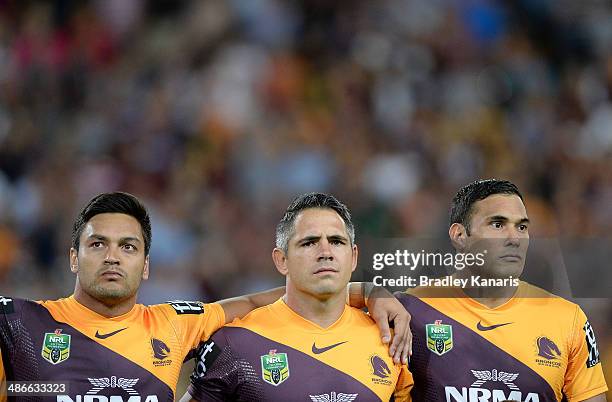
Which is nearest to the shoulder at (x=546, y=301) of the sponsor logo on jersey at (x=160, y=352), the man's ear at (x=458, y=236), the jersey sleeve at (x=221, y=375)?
the man's ear at (x=458, y=236)

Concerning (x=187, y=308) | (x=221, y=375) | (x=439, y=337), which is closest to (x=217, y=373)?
(x=221, y=375)

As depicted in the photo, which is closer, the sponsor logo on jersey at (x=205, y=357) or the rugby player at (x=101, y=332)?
the rugby player at (x=101, y=332)

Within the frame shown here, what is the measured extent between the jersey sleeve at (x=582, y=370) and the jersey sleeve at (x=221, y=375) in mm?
1629

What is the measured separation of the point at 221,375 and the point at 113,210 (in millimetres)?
980

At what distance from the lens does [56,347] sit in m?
4.75

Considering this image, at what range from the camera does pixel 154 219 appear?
9.06 meters

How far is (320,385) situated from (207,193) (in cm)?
464

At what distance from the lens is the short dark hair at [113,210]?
193 inches

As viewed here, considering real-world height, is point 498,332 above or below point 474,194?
below

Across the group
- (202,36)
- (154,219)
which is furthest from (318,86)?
(154,219)

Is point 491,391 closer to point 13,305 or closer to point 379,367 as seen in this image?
point 379,367

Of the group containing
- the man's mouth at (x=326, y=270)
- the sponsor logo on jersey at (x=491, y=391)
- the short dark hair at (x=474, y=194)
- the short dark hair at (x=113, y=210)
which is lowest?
the sponsor logo on jersey at (x=491, y=391)

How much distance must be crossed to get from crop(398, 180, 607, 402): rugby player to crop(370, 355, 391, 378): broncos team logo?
214 mm

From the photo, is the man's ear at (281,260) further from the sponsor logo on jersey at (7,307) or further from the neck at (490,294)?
the sponsor logo on jersey at (7,307)
